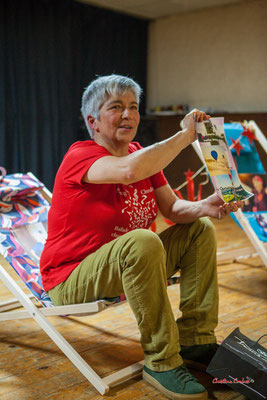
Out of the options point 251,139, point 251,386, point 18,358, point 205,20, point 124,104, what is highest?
point 205,20

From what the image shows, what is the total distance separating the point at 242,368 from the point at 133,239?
1.67ft

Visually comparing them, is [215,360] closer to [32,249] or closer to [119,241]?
[119,241]

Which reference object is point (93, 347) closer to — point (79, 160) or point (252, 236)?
point (79, 160)

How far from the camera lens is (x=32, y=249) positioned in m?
2.03

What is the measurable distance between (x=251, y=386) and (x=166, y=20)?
215 inches

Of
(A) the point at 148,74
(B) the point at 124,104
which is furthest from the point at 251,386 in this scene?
(A) the point at 148,74

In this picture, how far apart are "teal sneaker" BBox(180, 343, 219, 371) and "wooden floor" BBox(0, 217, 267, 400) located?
0.04 m

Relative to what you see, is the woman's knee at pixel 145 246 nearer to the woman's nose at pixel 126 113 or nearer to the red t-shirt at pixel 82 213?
the red t-shirt at pixel 82 213

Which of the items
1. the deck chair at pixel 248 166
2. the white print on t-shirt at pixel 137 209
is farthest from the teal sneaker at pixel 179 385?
the deck chair at pixel 248 166

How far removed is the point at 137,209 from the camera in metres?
1.64

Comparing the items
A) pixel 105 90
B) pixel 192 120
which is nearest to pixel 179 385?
pixel 192 120

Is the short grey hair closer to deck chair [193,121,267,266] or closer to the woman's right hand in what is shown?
the woman's right hand

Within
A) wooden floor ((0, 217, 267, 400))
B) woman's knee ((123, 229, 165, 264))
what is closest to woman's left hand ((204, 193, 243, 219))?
woman's knee ((123, 229, 165, 264))

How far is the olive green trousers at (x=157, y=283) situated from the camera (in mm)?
1424
